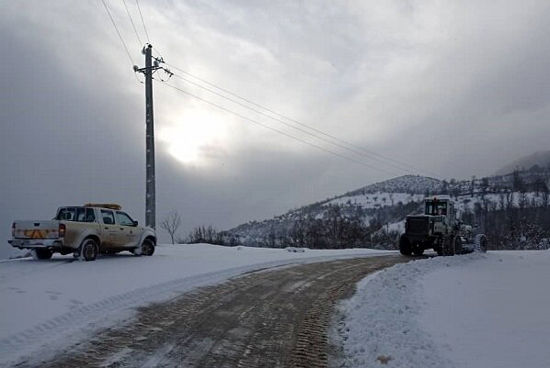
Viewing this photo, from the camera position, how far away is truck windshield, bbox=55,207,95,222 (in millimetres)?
15398

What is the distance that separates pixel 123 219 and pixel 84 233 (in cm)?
206

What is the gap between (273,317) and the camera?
343 inches

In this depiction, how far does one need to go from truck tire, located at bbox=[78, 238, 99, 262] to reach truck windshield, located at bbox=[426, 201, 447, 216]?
731 inches

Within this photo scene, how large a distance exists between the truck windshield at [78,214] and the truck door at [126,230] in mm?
1048

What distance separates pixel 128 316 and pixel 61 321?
112 cm

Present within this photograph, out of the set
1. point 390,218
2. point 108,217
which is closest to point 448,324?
point 108,217

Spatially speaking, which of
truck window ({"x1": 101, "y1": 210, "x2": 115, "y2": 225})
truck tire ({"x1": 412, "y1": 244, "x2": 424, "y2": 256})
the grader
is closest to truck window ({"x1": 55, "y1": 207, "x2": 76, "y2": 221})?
truck window ({"x1": 101, "y1": 210, "x2": 115, "y2": 225})

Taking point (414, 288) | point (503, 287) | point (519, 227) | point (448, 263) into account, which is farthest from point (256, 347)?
point (519, 227)

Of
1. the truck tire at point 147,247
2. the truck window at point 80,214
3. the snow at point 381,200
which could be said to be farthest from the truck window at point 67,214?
the snow at point 381,200

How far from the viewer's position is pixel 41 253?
49.5 feet

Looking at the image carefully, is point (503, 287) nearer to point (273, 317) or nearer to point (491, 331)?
point (491, 331)

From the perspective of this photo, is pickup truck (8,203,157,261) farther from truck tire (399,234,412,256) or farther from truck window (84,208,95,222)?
truck tire (399,234,412,256)

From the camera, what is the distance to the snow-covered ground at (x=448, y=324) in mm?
5938

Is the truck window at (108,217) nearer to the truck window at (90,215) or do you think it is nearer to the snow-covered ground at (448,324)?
the truck window at (90,215)
